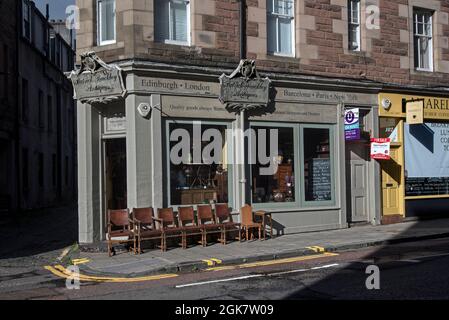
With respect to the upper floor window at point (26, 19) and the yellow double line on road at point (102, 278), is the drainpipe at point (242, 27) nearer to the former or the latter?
the yellow double line on road at point (102, 278)

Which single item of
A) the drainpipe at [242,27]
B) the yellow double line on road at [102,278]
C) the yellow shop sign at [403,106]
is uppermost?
the drainpipe at [242,27]

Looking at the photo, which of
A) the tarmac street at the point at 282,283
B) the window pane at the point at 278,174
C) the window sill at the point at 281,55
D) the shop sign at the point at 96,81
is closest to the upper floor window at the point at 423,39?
the window sill at the point at 281,55

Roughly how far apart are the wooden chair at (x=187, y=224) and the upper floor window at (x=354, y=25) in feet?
22.5

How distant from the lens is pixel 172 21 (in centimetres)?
1327

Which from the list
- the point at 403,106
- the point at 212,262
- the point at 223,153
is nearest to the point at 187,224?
the point at 223,153

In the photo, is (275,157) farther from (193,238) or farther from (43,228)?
(43,228)

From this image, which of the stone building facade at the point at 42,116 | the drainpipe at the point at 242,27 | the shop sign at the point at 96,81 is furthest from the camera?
the stone building facade at the point at 42,116

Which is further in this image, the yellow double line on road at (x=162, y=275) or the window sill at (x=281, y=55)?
the window sill at (x=281, y=55)

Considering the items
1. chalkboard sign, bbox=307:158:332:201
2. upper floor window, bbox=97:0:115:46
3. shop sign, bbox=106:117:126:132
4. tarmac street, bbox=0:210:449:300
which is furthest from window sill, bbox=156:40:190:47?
tarmac street, bbox=0:210:449:300

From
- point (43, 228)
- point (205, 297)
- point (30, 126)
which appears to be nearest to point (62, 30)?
point (30, 126)

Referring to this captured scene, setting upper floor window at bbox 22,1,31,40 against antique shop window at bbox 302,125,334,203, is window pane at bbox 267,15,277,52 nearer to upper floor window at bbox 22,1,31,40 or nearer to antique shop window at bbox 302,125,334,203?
antique shop window at bbox 302,125,334,203

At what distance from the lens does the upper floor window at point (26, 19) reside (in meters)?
25.3

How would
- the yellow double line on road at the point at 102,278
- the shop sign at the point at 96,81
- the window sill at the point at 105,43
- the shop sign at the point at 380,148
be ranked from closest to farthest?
the yellow double line on road at the point at 102,278
the shop sign at the point at 96,81
the window sill at the point at 105,43
the shop sign at the point at 380,148

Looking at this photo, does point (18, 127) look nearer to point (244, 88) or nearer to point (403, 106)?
point (244, 88)
